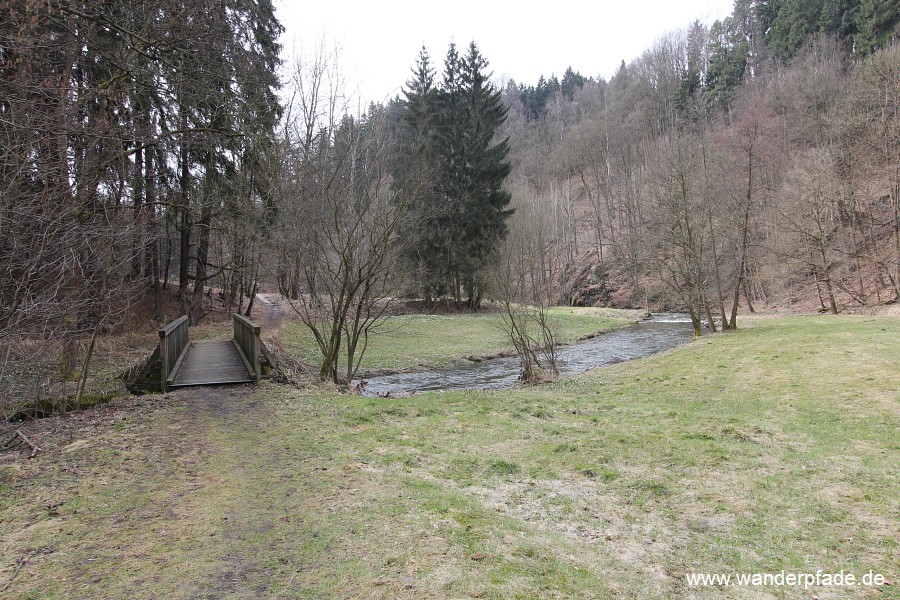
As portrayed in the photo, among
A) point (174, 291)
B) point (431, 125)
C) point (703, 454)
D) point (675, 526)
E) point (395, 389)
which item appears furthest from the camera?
point (431, 125)

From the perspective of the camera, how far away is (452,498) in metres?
4.71

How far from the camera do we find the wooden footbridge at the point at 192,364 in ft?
31.9

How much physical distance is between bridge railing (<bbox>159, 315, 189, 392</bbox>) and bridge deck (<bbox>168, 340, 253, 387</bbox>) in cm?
19

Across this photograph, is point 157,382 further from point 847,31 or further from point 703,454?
point 847,31

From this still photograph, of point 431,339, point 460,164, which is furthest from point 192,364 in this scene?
point 460,164

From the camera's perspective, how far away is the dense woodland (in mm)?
6715

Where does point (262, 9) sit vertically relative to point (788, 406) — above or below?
above

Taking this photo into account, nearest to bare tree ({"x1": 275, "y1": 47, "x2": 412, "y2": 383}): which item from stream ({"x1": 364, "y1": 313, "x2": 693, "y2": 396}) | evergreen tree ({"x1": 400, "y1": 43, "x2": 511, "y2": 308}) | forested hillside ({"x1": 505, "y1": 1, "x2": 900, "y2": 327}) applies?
stream ({"x1": 364, "y1": 313, "x2": 693, "y2": 396})

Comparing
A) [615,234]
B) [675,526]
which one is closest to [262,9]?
[675,526]

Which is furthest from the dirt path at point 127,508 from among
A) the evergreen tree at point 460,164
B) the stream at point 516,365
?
the evergreen tree at point 460,164

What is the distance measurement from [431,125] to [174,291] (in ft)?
67.4

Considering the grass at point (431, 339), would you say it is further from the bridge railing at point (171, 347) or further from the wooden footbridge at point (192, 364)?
the bridge railing at point (171, 347)

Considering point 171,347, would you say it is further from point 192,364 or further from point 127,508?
point 127,508

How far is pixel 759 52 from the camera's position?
5434cm
